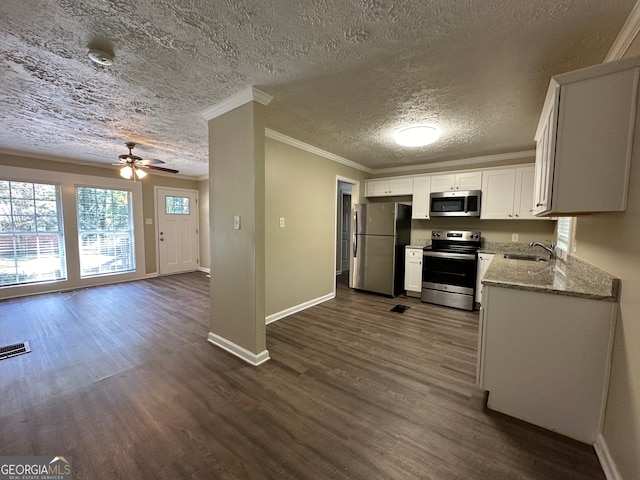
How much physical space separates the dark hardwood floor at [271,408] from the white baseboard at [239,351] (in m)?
0.07

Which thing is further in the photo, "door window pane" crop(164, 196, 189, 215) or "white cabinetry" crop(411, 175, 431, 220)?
"door window pane" crop(164, 196, 189, 215)

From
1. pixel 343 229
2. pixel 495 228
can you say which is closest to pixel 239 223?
pixel 495 228

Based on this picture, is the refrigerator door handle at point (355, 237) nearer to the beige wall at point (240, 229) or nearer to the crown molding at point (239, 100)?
the beige wall at point (240, 229)

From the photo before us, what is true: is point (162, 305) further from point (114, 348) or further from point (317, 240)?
point (317, 240)

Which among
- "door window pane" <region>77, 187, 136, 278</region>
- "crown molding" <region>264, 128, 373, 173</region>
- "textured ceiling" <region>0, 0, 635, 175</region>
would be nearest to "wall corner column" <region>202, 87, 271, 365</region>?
"textured ceiling" <region>0, 0, 635, 175</region>

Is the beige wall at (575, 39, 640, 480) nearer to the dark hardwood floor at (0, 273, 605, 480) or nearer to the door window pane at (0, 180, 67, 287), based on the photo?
the dark hardwood floor at (0, 273, 605, 480)

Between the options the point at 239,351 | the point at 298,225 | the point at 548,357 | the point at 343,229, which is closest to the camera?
the point at 548,357

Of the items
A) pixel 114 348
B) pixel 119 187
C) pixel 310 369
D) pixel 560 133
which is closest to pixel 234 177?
pixel 310 369

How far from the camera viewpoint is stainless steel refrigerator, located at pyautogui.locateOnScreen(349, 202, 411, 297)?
14.9ft

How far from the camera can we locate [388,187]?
16.5 ft

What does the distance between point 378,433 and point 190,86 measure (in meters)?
3.01

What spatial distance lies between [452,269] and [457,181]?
148 cm

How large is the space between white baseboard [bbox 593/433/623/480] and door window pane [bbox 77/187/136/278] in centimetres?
730

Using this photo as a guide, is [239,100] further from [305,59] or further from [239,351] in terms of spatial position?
[239,351]
